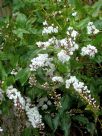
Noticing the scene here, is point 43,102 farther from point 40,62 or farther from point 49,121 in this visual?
point 40,62

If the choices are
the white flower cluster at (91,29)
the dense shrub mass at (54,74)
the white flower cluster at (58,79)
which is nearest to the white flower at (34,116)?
the dense shrub mass at (54,74)

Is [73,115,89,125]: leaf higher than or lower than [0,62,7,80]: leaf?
lower

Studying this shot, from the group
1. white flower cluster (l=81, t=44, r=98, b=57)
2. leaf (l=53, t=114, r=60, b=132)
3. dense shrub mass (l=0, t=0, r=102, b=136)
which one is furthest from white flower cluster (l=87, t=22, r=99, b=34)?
leaf (l=53, t=114, r=60, b=132)

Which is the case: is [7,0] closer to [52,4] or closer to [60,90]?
[52,4]

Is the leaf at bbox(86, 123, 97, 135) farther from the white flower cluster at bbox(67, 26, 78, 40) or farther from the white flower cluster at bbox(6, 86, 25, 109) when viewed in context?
the white flower cluster at bbox(67, 26, 78, 40)

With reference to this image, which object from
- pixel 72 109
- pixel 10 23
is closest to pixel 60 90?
pixel 72 109

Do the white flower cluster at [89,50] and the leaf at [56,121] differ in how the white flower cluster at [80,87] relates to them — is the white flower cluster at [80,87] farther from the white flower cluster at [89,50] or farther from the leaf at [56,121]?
the leaf at [56,121]

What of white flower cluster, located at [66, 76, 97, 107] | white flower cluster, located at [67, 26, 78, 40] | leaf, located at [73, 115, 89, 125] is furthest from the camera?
leaf, located at [73, 115, 89, 125]
